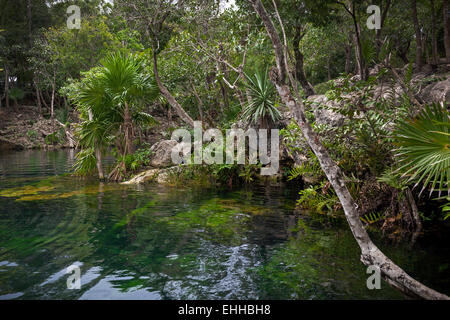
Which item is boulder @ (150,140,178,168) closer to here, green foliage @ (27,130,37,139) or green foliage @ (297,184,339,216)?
green foliage @ (297,184,339,216)

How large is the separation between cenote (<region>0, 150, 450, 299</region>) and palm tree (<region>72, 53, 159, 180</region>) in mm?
3613

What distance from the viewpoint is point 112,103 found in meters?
11.9

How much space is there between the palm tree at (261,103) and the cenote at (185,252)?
13.7 feet

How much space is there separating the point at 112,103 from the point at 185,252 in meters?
8.28

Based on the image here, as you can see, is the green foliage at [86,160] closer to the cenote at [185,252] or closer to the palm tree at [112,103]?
the palm tree at [112,103]

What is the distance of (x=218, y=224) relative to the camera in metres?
6.82

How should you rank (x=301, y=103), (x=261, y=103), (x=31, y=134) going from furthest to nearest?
(x=31, y=134), (x=261, y=103), (x=301, y=103)

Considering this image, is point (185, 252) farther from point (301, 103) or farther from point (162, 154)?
point (162, 154)

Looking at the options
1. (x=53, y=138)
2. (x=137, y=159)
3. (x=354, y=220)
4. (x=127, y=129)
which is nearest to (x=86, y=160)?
(x=127, y=129)

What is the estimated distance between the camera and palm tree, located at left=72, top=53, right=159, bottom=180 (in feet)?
38.6

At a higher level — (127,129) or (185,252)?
(127,129)

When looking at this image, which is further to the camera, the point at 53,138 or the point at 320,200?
the point at 53,138
